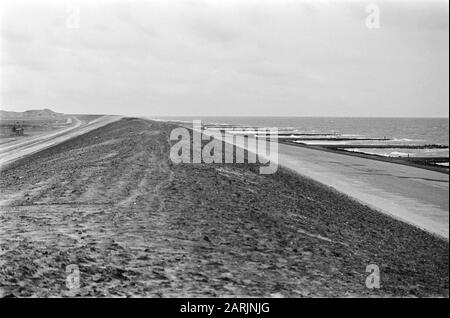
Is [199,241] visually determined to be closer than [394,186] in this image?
Yes

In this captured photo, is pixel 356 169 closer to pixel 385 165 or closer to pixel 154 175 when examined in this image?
pixel 385 165

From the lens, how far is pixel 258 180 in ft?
79.2

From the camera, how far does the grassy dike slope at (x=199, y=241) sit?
9930 millimetres

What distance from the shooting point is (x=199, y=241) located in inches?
498

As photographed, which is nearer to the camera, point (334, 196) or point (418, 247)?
point (418, 247)

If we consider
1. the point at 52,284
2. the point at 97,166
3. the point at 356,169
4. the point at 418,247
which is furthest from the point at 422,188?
the point at 52,284

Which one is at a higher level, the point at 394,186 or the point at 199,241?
the point at 199,241

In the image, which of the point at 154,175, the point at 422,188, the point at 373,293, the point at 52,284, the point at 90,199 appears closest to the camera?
the point at 52,284

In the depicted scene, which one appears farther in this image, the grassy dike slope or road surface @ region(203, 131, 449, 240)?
road surface @ region(203, 131, 449, 240)

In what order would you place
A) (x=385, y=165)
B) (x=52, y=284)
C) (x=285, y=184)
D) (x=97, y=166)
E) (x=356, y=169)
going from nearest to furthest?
(x=52, y=284)
(x=285, y=184)
(x=97, y=166)
(x=356, y=169)
(x=385, y=165)

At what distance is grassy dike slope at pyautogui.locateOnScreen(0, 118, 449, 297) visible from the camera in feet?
32.6

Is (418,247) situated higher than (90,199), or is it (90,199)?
(90,199)

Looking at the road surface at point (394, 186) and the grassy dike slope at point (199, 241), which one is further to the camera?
the road surface at point (394, 186)

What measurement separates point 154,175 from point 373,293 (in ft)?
46.5
